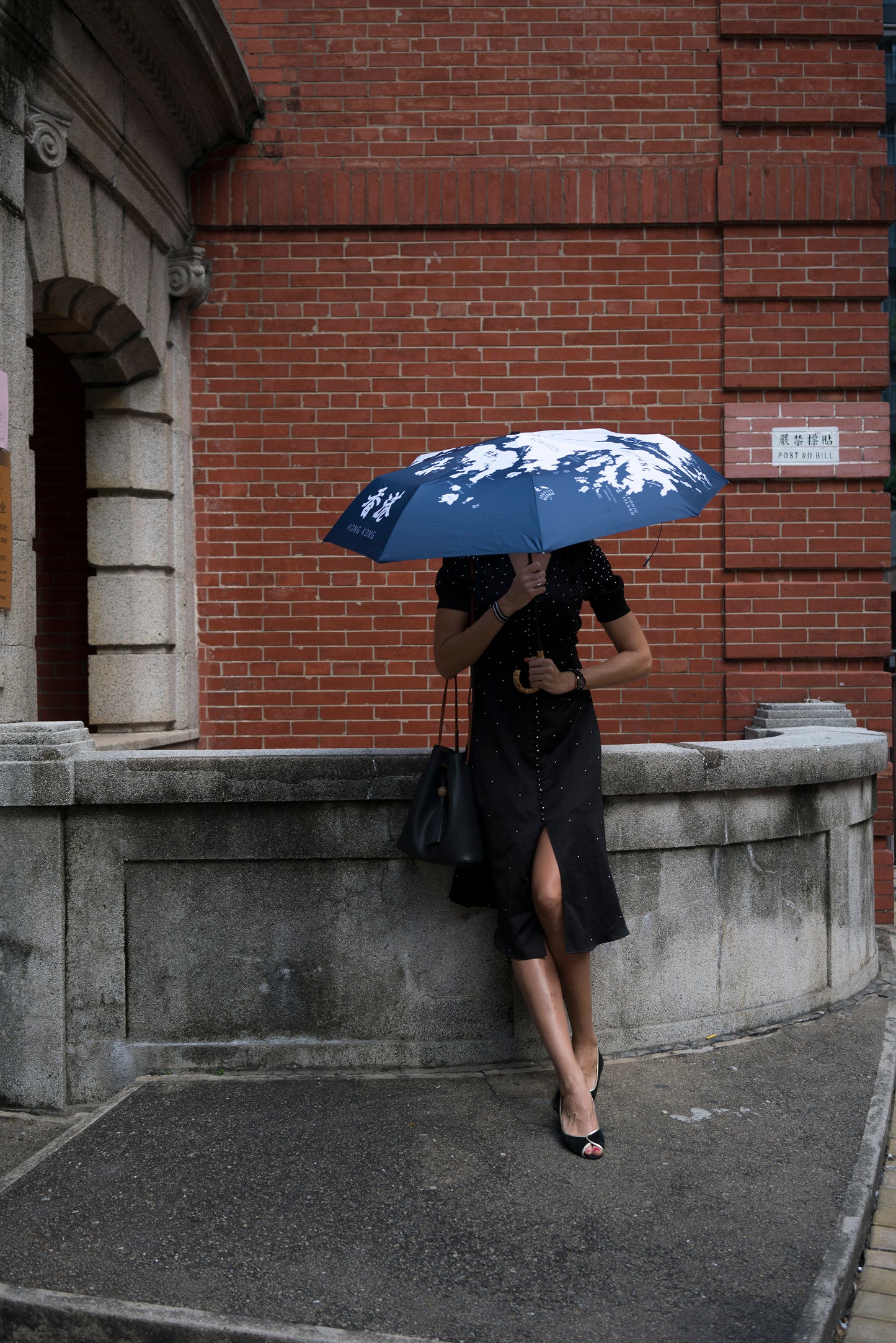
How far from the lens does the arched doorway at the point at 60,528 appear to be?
6.63 metres

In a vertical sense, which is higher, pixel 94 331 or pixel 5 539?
pixel 94 331

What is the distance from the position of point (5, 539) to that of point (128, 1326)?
282 centimetres

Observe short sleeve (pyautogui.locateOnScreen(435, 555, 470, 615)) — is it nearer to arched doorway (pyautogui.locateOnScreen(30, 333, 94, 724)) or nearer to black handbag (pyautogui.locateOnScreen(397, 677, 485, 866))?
black handbag (pyautogui.locateOnScreen(397, 677, 485, 866))

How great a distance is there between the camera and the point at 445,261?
259 inches

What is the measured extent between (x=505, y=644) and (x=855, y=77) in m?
5.16

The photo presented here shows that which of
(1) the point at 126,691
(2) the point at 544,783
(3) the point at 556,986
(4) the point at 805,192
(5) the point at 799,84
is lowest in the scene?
(3) the point at 556,986

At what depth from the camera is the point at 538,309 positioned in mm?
6609

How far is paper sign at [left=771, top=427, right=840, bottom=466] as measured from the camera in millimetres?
6645

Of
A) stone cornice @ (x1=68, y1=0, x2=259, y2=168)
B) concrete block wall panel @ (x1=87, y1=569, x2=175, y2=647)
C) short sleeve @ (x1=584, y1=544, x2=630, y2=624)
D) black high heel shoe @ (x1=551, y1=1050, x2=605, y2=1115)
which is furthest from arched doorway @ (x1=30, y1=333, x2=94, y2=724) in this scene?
black high heel shoe @ (x1=551, y1=1050, x2=605, y2=1115)

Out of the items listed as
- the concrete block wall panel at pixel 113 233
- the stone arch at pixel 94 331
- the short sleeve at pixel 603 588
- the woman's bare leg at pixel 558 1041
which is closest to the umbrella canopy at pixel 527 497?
the short sleeve at pixel 603 588

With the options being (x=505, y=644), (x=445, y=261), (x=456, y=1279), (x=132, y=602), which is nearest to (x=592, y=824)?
(x=505, y=644)

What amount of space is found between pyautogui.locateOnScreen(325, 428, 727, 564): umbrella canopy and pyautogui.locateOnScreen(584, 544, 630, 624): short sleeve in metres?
0.39

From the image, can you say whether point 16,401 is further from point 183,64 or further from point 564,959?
point 564,959

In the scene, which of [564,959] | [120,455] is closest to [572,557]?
[564,959]
